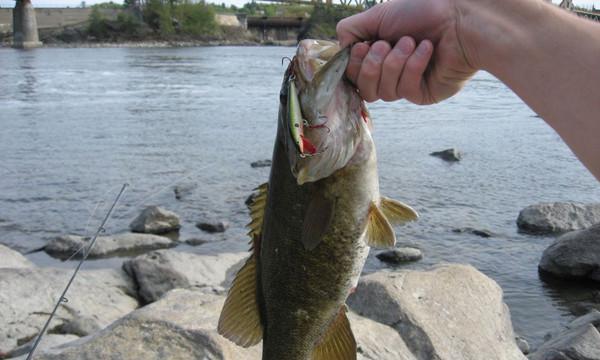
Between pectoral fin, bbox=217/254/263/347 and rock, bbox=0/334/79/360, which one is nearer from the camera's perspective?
pectoral fin, bbox=217/254/263/347

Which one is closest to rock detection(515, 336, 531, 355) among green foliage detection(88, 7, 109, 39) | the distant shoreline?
the distant shoreline

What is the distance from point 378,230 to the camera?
279cm

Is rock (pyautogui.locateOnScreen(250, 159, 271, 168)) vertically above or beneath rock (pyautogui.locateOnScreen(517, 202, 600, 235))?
beneath

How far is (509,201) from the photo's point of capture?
41.9 feet

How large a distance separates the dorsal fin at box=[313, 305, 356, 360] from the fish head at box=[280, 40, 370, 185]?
0.82 metres

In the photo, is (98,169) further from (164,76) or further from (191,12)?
(191,12)

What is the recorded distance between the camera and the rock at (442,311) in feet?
17.3

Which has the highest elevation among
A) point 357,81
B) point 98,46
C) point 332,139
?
point 357,81

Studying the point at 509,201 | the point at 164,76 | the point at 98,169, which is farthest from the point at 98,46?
the point at 509,201

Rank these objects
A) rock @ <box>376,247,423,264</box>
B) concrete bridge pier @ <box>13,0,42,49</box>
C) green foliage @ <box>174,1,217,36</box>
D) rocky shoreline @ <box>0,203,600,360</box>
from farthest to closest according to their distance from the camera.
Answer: green foliage @ <box>174,1,217,36</box> → concrete bridge pier @ <box>13,0,42,49</box> → rock @ <box>376,247,423,264</box> → rocky shoreline @ <box>0,203,600,360</box>

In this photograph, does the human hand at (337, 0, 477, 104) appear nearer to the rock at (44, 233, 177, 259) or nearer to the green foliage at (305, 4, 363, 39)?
the rock at (44, 233, 177, 259)

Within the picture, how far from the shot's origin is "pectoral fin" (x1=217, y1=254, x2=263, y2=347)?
9.92ft

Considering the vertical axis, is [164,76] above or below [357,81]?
below

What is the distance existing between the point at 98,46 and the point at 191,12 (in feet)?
70.1
